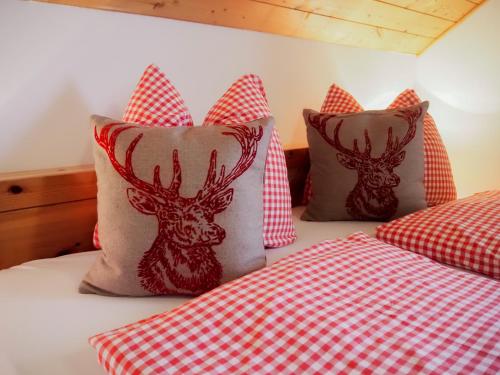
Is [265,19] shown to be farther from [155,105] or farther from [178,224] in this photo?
[178,224]

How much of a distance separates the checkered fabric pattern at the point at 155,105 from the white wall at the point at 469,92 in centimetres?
179

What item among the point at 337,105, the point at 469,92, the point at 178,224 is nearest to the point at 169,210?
the point at 178,224

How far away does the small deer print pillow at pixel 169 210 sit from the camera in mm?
703

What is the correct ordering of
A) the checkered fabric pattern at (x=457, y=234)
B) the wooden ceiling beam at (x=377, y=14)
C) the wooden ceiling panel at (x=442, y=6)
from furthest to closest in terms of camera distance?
the wooden ceiling panel at (x=442, y=6) → the wooden ceiling beam at (x=377, y=14) → the checkered fabric pattern at (x=457, y=234)

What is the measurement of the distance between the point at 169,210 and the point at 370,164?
70cm

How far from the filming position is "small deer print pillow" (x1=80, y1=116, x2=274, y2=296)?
703 mm

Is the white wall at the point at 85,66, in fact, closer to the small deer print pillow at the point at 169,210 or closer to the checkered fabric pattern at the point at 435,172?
the small deer print pillow at the point at 169,210

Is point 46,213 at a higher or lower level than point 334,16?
lower

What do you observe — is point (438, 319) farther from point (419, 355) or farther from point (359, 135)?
point (359, 135)

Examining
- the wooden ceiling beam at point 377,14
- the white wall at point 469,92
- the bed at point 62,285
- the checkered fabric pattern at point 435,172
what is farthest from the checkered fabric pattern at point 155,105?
the white wall at point 469,92

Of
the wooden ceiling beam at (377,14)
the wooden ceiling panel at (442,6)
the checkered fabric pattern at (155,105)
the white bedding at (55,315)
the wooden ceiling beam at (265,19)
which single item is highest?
the wooden ceiling panel at (442,6)

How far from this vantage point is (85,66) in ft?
3.44

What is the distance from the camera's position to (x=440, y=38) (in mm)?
2117

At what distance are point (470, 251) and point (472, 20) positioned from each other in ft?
5.50
